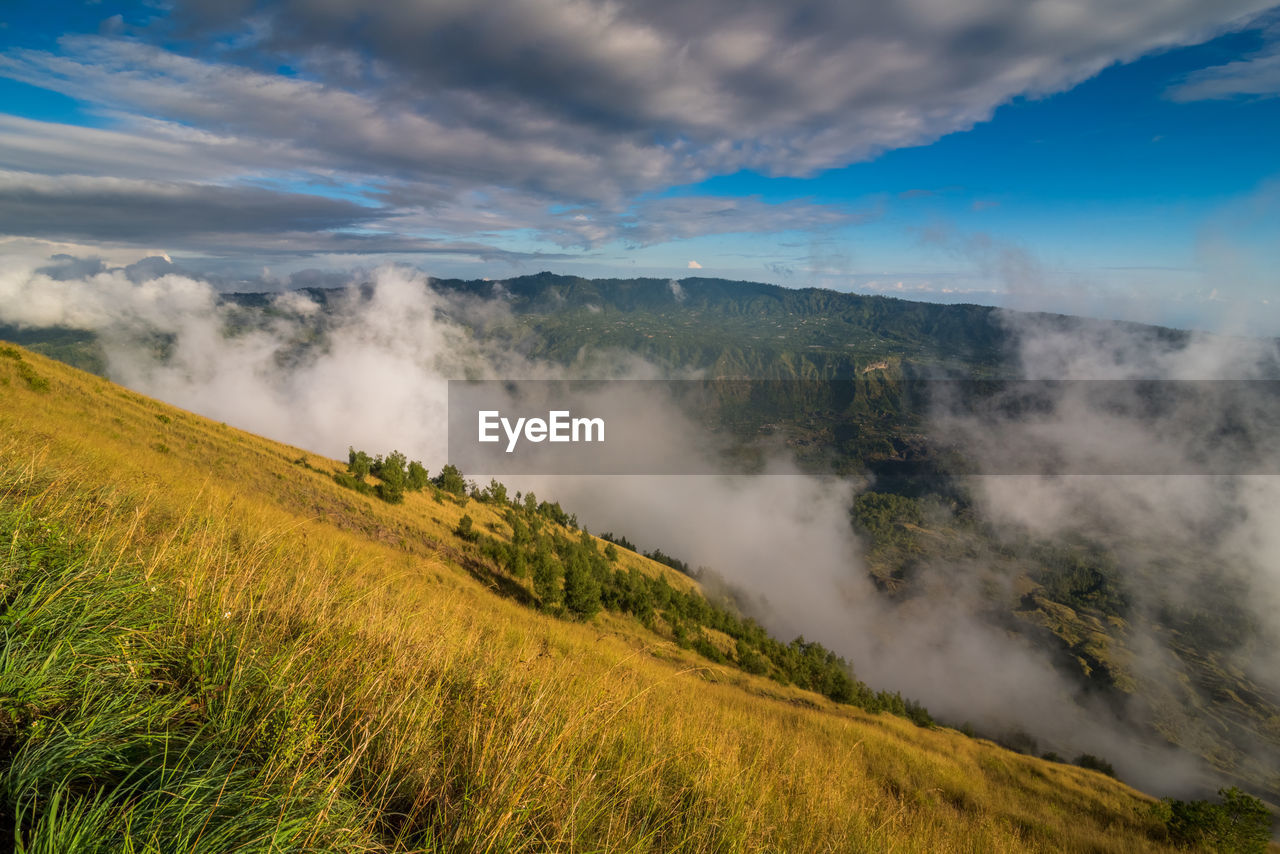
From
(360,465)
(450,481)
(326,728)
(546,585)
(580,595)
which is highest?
(326,728)

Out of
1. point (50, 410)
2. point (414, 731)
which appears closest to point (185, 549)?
point (414, 731)

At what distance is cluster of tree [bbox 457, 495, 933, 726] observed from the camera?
27906mm

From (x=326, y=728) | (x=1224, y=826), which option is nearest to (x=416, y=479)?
(x=326, y=728)

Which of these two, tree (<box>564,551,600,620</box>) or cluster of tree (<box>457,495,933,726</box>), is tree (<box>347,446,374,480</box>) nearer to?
cluster of tree (<box>457,495,933,726</box>)

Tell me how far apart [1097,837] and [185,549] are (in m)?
15.4

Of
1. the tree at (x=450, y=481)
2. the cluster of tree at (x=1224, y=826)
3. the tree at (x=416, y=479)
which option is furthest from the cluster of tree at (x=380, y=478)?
the cluster of tree at (x=1224, y=826)

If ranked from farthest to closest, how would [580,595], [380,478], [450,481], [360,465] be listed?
[450,481], [380,478], [360,465], [580,595]

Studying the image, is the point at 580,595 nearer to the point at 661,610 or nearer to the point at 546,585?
the point at 546,585

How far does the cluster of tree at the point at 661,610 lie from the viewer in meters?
27.9

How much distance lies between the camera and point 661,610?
1940 inches

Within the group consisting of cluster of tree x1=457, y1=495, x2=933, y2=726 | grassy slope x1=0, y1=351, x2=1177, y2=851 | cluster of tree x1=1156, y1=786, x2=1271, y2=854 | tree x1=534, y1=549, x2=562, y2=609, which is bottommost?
cluster of tree x1=457, y1=495, x2=933, y2=726

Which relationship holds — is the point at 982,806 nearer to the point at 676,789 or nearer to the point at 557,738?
the point at 676,789

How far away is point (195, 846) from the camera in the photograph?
6.89ft

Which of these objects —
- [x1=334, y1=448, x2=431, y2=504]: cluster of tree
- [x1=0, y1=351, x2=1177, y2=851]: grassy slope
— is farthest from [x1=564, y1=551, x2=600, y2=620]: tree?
[x1=0, y1=351, x2=1177, y2=851]: grassy slope
